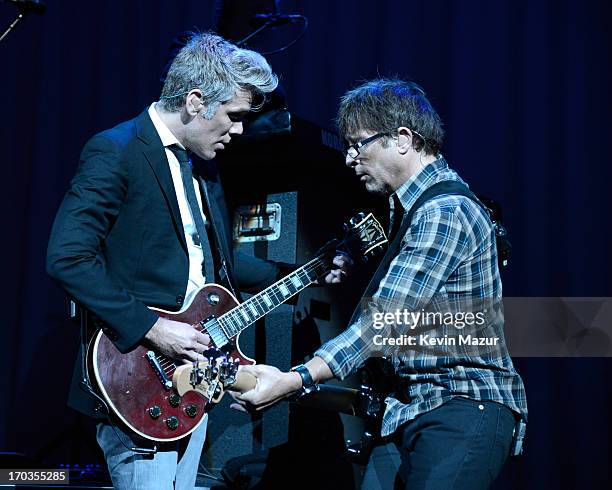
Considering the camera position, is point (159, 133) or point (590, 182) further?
point (590, 182)

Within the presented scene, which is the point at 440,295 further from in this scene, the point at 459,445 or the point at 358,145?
the point at 358,145

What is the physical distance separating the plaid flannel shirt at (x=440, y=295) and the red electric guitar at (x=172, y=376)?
0.39 m

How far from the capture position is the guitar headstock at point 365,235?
2906 mm

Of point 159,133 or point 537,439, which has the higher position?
point 159,133

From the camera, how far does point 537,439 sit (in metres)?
3.83

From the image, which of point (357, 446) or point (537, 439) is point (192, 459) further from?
point (537, 439)

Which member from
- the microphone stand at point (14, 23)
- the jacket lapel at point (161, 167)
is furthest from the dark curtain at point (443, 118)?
the microphone stand at point (14, 23)

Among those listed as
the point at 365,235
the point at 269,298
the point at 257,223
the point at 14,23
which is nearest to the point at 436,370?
the point at 269,298

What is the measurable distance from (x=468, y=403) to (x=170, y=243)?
99 cm

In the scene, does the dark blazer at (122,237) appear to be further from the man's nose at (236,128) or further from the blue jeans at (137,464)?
the man's nose at (236,128)

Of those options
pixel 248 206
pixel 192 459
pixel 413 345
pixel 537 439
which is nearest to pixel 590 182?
pixel 537 439

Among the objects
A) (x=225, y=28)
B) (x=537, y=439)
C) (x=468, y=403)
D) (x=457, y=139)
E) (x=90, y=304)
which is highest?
(x=225, y=28)

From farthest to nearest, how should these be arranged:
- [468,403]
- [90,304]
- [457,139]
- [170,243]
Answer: [457,139] → [170,243] → [90,304] → [468,403]

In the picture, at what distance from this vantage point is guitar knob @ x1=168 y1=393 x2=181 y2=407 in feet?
7.56
